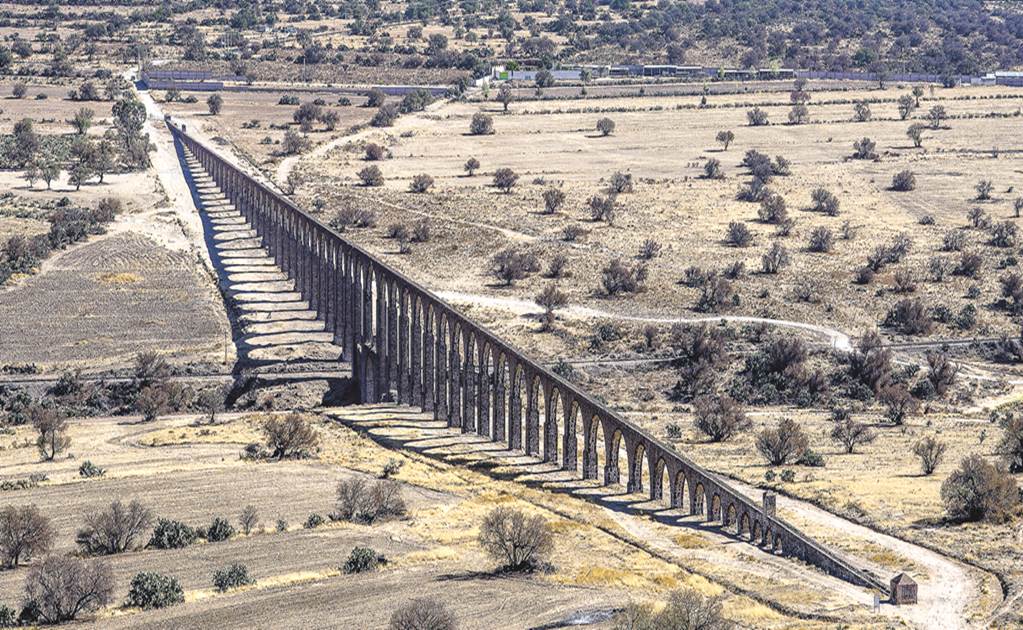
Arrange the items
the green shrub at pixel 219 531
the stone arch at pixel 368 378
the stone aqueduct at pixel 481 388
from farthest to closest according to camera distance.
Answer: the stone arch at pixel 368 378, the stone aqueduct at pixel 481 388, the green shrub at pixel 219 531

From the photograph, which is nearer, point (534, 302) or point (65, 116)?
point (534, 302)

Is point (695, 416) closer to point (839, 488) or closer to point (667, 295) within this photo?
point (839, 488)

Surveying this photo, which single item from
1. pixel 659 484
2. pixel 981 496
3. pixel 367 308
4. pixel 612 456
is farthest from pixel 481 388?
pixel 981 496

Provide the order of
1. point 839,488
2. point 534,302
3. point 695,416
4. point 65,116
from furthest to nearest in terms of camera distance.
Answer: point 65,116
point 534,302
point 695,416
point 839,488

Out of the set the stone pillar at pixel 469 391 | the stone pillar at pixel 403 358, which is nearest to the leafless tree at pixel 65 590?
the stone pillar at pixel 469 391

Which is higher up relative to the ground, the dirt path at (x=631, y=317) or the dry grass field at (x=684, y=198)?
the dry grass field at (x=684, y=198)

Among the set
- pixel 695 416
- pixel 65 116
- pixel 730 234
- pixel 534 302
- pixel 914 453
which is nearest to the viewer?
pixel 914 453

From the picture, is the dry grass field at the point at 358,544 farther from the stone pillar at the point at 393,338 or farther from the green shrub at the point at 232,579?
the stone pillar at the point at 393,338

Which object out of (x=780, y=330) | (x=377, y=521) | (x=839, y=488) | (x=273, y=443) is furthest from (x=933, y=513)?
(x=780, y=330)
